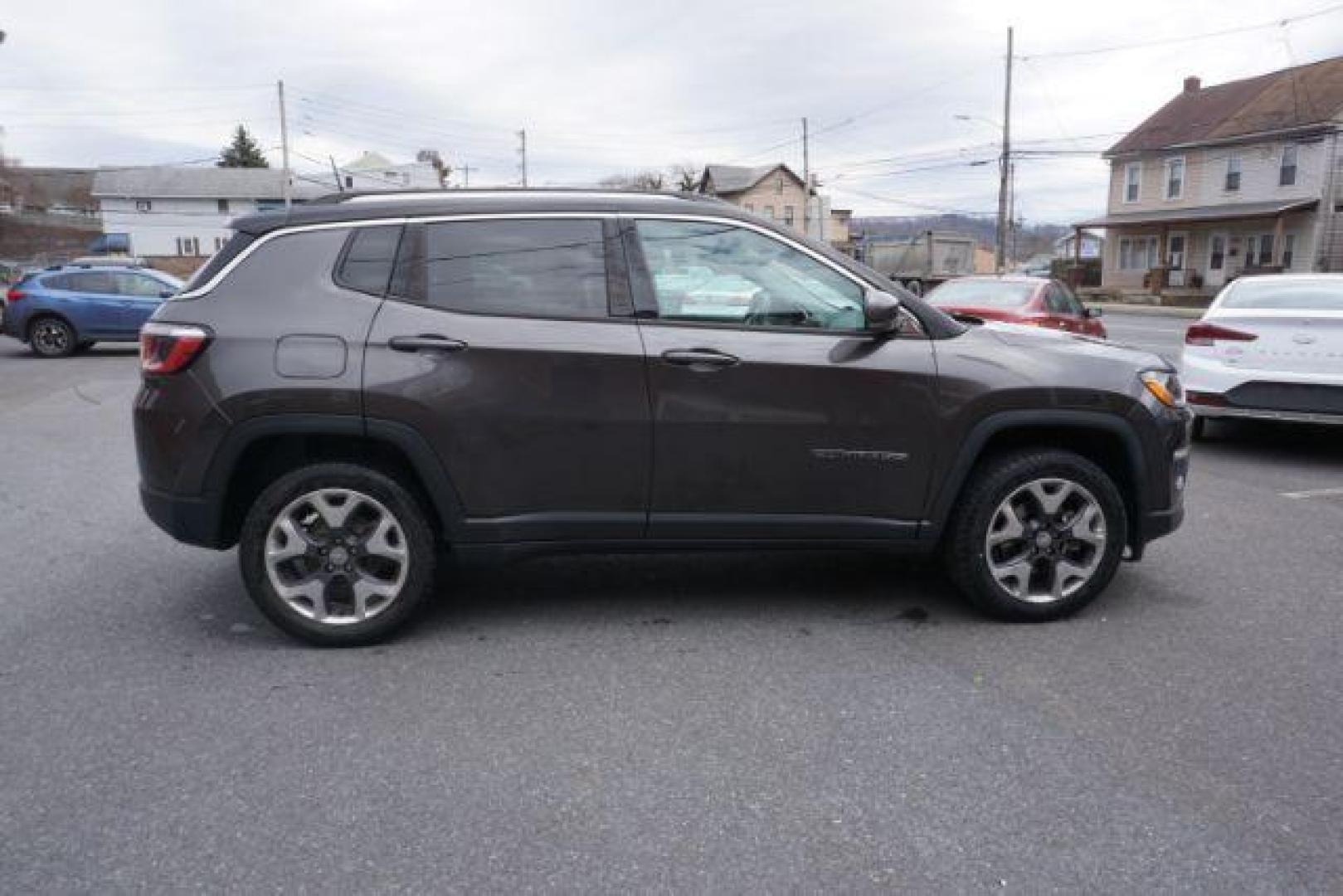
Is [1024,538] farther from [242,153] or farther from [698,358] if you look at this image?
[242,153]

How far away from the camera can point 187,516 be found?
4328mm

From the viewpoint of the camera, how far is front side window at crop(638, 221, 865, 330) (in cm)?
445

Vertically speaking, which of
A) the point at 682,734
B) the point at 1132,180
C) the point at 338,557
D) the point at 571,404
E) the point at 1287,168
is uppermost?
the point at 1132,180

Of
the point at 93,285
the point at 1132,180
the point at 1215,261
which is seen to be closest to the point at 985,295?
the point at 93,285

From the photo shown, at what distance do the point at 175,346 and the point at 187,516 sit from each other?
0.69m

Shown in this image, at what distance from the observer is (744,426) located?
14.3ft

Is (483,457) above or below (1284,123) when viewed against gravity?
below

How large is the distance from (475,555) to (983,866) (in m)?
2.39

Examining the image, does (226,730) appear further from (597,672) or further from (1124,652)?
(1124,652)

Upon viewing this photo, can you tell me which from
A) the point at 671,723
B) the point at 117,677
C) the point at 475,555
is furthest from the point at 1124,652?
Answer: the point at 117,677

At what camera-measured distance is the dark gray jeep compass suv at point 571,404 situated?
4242 millimetres

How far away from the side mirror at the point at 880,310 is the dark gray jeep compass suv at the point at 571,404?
0.06 ft

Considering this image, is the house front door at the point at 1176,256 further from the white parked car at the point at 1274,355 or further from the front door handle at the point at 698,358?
the front door handle at the point at 698,358

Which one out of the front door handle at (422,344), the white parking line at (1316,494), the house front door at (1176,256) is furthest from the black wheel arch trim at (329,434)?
the house front door at (1176,256)
